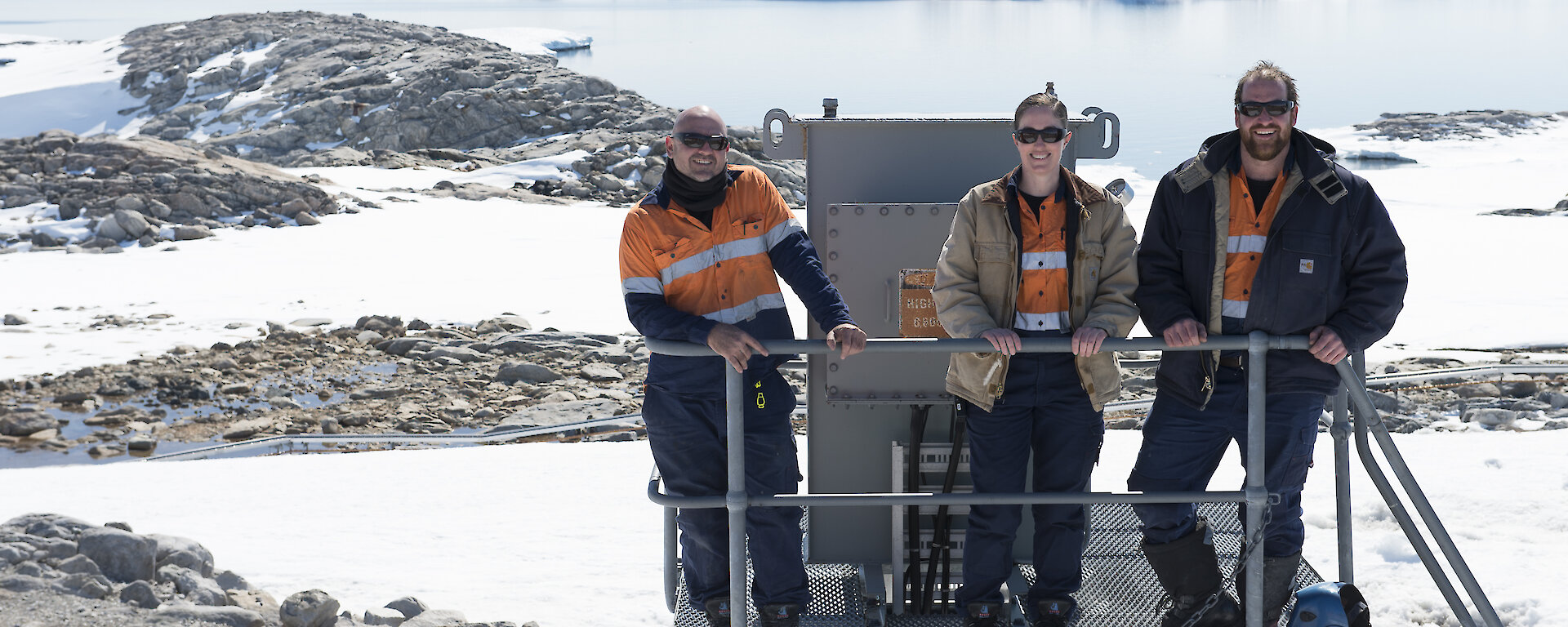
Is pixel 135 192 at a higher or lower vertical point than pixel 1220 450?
higher

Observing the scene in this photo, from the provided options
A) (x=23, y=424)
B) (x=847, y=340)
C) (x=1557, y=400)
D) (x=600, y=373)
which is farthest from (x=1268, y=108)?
(x=23, y=424)

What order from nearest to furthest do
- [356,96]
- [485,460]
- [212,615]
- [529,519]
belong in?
[212,615], [529,519], [485,460], [356,96]

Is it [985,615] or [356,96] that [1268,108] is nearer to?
[985,615]

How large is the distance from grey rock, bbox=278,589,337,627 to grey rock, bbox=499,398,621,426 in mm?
5420

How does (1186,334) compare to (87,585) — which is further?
(87,585)

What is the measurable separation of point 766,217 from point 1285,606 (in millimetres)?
2109

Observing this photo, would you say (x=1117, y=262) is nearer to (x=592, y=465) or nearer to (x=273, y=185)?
(x=592, y=465)

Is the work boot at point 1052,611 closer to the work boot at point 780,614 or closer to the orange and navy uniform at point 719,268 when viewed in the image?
the work boot at point 780,614

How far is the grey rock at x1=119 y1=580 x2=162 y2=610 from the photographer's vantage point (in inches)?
185

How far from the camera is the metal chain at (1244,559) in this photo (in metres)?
3.45

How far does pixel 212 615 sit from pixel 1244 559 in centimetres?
380

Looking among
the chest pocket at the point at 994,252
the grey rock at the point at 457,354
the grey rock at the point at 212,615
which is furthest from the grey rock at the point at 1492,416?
the grey rock at the point at 457,354

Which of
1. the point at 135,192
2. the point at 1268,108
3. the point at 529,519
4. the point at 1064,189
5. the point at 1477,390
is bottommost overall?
the point at 1477,390

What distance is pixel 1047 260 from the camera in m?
3.56
